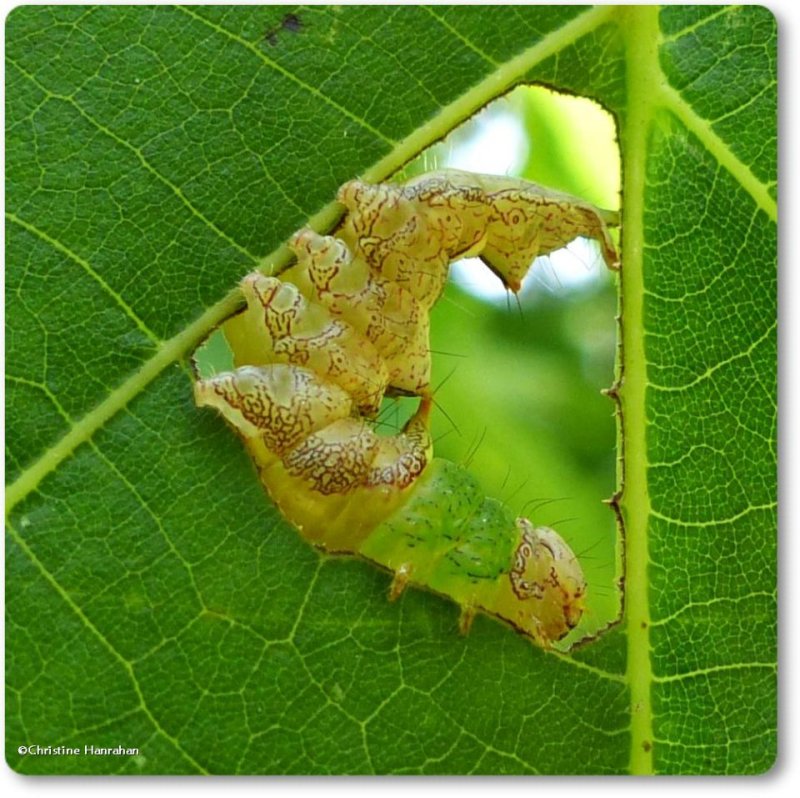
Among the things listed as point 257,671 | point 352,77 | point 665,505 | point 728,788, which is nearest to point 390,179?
point 352,77

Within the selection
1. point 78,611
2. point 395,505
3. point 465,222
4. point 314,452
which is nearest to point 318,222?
point 465,222

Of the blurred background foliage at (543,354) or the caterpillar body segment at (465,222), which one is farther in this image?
the blurred background foliage at (543,354)

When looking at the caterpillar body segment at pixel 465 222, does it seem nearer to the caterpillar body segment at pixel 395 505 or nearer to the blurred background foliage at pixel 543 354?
the blurred background foliage at pixel 543 354

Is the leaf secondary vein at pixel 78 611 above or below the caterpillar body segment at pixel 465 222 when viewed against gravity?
below

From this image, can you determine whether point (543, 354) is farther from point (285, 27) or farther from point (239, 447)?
point (285, 27)

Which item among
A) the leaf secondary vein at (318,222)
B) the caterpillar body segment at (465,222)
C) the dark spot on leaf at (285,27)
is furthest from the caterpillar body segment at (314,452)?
the dark spot on leaf at (285,27)

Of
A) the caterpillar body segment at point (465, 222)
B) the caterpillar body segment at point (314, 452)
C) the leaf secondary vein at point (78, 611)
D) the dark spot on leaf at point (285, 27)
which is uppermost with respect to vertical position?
the dark spot on leaf at point (285, 27)

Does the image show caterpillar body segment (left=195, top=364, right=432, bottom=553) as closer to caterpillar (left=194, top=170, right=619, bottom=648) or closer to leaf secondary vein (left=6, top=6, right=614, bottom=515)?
caterpillar (left=194, top=170, right=619, bottom=648)
